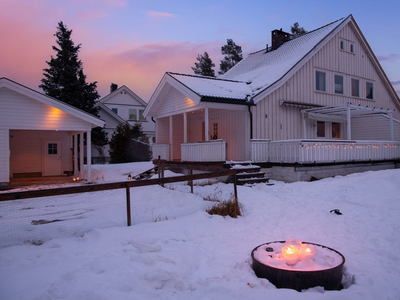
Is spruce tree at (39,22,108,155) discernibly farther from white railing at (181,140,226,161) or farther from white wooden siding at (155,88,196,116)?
white railing at (181,140,226,161)

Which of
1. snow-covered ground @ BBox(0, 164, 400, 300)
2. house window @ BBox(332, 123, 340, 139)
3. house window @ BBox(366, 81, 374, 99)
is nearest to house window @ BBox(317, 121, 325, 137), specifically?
house window @ BBox(332, 123, 340, 139)

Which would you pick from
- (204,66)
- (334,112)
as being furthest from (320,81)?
(204,66)

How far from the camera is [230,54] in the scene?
48906 millimetres

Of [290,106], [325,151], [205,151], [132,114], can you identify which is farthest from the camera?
[132,114]

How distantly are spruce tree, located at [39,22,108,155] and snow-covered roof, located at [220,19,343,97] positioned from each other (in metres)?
13.9

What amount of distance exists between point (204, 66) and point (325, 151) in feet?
126

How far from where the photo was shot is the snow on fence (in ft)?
17.3

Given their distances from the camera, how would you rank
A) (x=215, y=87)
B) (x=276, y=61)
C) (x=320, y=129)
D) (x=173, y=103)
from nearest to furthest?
(x=215, y=87), (x=173, y=103), (x=320, y=129), (x=276, y=61)

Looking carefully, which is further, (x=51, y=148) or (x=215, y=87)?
(x=51, y=148)

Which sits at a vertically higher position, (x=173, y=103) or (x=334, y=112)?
(x=173, y=103)

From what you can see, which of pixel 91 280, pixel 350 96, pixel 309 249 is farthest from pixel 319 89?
pixel 91 280

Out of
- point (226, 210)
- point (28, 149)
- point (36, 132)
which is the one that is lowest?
point (226, 210)

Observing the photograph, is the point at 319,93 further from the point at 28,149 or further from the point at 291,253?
the point at 28,149

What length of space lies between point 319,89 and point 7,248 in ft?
54.8
